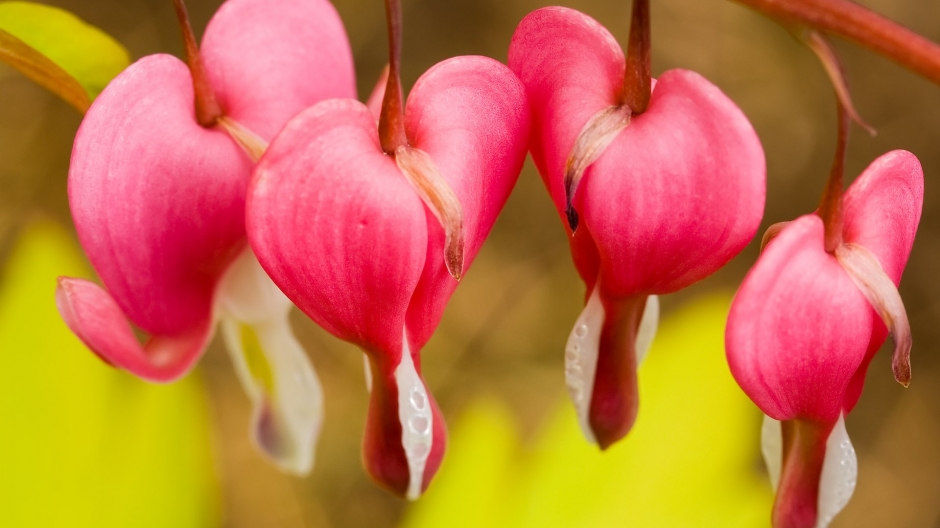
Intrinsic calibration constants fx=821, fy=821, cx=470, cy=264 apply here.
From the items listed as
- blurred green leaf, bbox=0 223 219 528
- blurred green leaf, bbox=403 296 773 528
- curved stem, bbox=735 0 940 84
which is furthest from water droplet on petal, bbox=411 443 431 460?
blurred green leaf, bbox=0 223 219 528

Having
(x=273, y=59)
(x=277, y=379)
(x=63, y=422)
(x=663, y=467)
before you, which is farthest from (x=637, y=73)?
(x=63, y=422)

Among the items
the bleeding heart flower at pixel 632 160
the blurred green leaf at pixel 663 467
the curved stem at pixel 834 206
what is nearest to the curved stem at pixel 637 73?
the bleeding heart flower at pixel 632 160

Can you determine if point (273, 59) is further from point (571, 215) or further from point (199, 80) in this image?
point (571, 215)

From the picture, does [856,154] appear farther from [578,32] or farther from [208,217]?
[208,217]

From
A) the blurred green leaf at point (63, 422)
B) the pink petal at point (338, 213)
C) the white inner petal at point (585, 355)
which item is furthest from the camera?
the blurred green leaf at point (63, 422)

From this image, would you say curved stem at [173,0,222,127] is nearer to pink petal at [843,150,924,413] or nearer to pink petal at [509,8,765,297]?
pink petal at [509,8,765,297]

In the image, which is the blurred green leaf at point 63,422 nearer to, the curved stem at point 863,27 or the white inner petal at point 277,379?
the white inner petal at point 277,379

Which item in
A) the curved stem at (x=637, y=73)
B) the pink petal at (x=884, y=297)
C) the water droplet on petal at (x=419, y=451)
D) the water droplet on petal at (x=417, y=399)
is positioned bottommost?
the water droplet on petal at (x=419, y=451)
